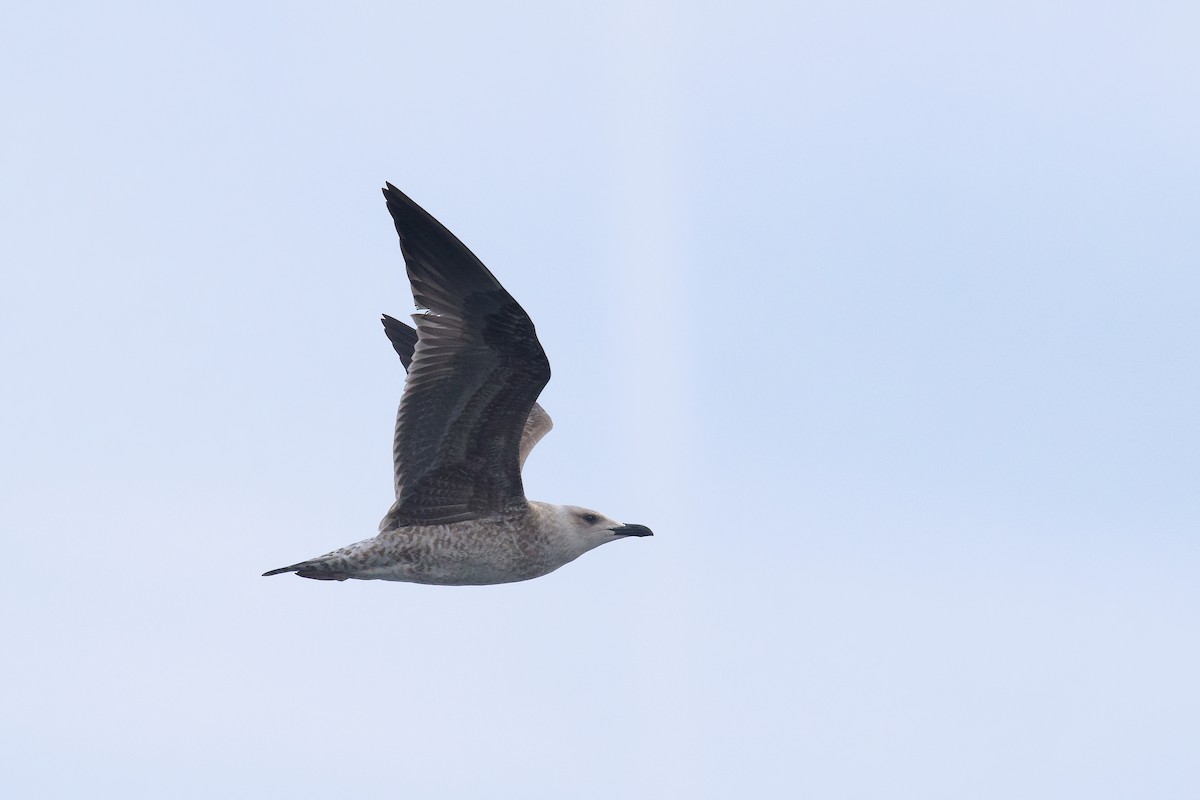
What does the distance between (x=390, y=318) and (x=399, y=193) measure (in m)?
6.21

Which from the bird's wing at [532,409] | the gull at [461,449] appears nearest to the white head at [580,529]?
the gull at [461,449]

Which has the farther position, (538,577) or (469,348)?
(538,577)

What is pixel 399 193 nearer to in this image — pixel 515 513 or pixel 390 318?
pixel 515 513

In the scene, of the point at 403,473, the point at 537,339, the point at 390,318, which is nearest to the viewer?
the point at 537,339

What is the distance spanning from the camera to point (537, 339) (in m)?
18.1

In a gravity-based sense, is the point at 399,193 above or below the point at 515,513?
above

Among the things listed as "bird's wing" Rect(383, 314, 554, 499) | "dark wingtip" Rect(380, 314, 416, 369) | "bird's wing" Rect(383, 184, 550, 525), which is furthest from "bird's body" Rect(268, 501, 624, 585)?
"dark wingtip" Rect(380, 314, 416, 369)

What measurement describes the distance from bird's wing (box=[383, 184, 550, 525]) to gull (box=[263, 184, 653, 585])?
1 cm

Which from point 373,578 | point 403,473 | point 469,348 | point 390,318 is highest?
point 390,318

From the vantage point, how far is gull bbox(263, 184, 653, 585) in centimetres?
1830

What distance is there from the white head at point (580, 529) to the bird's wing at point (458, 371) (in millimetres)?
916

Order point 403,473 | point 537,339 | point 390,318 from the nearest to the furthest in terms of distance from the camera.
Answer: point 537,339 < point 403,473 < point 390,318

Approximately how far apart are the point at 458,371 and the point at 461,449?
1075mm

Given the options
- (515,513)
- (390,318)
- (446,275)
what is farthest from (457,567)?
(390,318)
